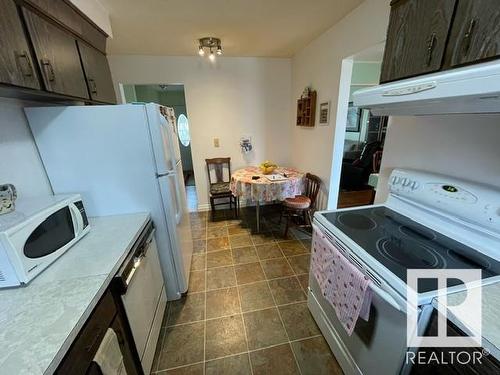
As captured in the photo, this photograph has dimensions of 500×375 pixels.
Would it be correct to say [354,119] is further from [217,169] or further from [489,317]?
[489,317]

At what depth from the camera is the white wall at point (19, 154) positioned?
1.21 m

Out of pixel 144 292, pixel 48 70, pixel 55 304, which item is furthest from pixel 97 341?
pixel 48 70

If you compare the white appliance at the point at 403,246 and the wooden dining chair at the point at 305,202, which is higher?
the white appliance at the point at 403,246

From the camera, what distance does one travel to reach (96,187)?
1.49 metres

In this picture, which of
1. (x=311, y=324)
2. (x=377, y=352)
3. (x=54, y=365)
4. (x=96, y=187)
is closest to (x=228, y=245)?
(x=311, y=324)

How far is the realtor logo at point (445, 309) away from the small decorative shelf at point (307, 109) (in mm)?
2323

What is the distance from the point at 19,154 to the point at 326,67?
283 centimetres

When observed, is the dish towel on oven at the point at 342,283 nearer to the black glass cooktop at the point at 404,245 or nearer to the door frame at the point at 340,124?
the black glass cooktop at the point at 404,245

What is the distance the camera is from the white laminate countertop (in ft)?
2.05

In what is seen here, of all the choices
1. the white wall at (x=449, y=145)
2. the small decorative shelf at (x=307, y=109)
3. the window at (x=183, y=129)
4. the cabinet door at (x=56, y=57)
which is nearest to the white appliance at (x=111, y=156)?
the cabinet door at (x=56, y=57)

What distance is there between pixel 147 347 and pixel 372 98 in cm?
191

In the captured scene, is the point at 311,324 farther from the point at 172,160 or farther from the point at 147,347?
the point at 172,160

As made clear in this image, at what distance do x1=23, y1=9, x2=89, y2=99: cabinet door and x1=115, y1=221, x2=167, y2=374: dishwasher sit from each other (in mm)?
973

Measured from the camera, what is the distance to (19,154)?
4.19ft
